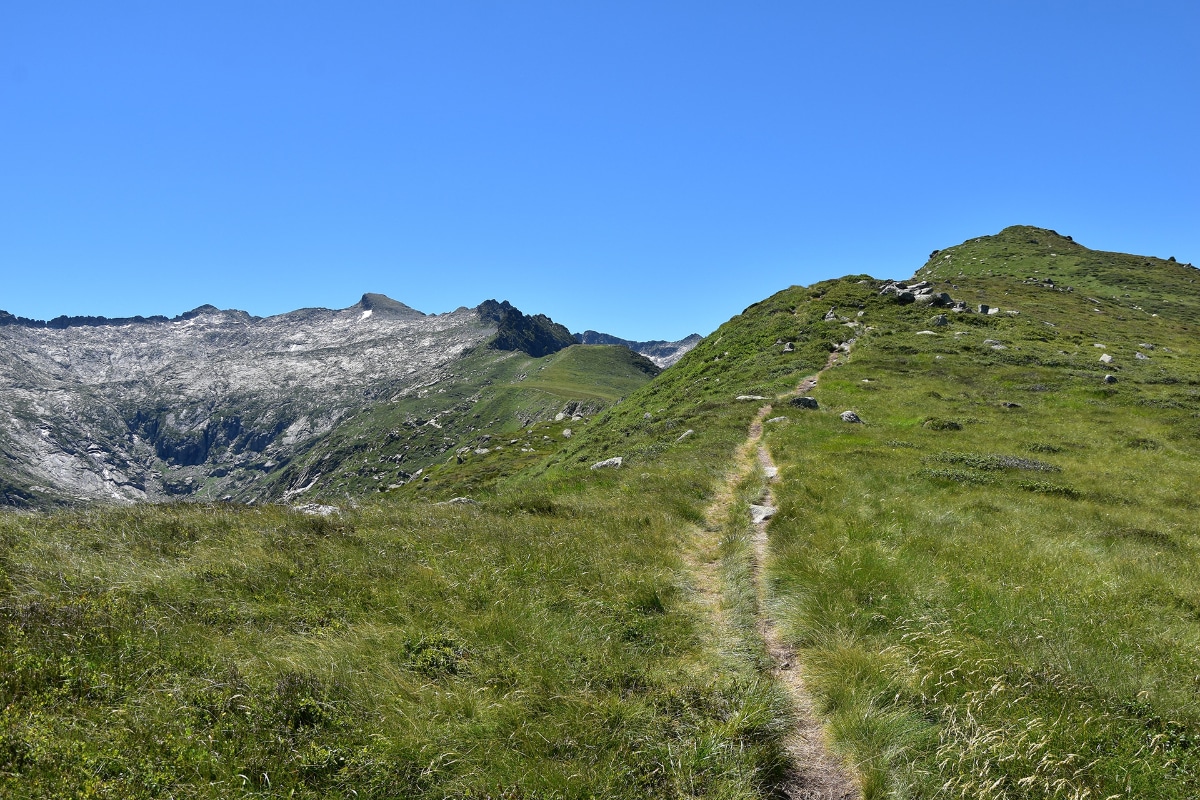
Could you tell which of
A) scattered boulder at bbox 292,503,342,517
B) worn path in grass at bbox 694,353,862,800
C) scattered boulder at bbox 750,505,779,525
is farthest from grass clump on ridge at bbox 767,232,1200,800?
scattered boulder at bbox 292,503,342,517

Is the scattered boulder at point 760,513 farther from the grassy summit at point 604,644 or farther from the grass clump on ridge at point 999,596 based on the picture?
the grassy summit at point 604,644

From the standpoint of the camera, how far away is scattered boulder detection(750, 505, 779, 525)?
15828 mm

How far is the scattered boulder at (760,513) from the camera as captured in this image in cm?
1583

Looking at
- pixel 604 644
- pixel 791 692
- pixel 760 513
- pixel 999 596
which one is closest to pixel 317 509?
pixel 604 644

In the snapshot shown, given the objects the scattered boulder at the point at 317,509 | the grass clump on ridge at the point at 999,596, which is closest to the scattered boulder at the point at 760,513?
the grass clump on ridge at the point at 999,596

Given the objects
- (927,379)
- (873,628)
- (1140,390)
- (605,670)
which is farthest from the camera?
(927,379)

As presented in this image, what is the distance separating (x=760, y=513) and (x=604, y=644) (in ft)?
29.4

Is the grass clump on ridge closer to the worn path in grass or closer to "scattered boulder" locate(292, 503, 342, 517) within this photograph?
the worn path in grass

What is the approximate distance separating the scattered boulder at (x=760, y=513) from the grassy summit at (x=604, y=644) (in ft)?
1.81

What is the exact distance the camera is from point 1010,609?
941 centimetres

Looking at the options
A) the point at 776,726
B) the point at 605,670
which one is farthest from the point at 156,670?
the point at 776,726

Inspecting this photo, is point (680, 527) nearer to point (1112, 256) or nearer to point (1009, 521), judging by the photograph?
point (1009, 521)

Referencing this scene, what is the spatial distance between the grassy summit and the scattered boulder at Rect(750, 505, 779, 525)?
55 centimetres

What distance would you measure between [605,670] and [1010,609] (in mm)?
6673
